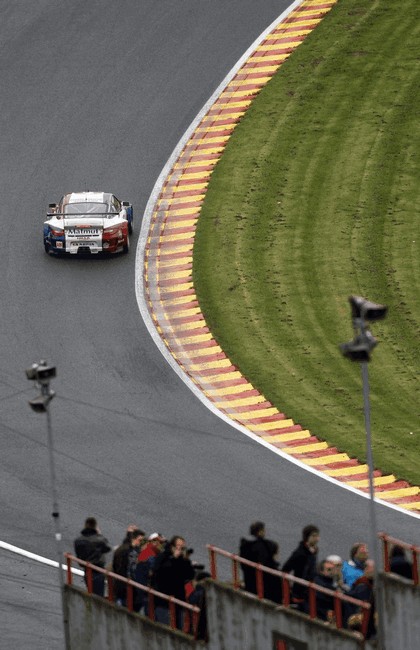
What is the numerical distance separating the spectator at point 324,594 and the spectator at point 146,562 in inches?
126

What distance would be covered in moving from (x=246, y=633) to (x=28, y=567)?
26.0 feet

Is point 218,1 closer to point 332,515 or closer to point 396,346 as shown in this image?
point 396,346

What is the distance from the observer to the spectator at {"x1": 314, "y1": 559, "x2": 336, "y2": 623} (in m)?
25.2

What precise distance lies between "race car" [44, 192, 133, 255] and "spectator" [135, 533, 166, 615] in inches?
851

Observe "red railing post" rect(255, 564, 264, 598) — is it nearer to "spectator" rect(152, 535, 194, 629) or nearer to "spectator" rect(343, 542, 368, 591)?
"spectator" rect(152, 535, 194, 629)

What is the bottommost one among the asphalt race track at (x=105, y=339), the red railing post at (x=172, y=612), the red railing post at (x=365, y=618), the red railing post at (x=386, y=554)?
the red railing post at (x=365, y=618)

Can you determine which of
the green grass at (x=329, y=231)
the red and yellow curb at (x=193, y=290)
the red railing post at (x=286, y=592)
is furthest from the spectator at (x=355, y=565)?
the green grass at (x=329, y=231)

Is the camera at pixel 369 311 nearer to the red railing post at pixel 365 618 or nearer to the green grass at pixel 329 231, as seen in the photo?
the red railing post at pixel 365 618

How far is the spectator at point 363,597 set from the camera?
24.9 metres

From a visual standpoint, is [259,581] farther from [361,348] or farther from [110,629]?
[361,348]

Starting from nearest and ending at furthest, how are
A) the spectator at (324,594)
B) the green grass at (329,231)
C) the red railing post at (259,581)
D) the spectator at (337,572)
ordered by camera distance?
1. the spectator at (324,594)
2. the spectator at (337,572)
3. the red railing post at (259,581)
4. the green grass at (329,231)

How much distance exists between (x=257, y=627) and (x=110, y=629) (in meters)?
3.20

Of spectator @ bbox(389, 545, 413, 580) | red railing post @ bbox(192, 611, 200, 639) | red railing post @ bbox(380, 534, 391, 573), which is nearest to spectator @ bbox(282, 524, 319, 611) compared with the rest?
red railing post @ bbox(380, 534, 391, 573)

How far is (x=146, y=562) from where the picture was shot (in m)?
28.1
